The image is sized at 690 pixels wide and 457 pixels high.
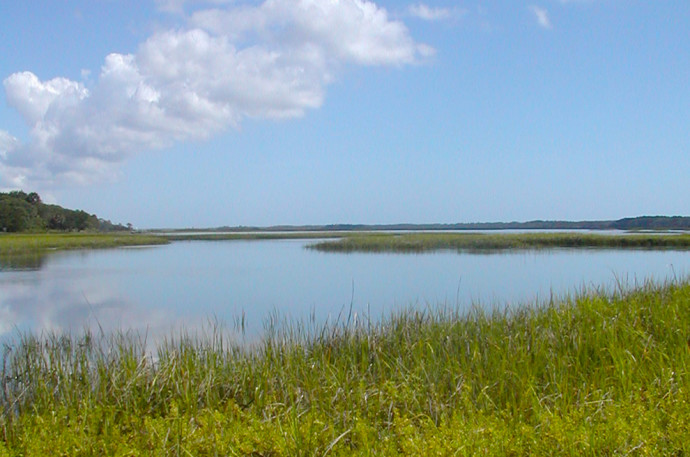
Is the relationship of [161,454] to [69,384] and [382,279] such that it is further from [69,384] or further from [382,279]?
[382,279]

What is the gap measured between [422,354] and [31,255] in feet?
83.5

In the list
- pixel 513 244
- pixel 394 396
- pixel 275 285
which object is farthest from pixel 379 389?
pixel 513 244

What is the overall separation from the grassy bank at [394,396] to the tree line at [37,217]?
54.6 metres

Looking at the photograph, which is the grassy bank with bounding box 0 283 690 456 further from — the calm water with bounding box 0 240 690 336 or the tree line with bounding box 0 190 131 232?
the tree line with bounding box 0 190 131 232

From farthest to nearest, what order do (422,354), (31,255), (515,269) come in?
1. (31,255)
2. (515,269)
3. (422,354)

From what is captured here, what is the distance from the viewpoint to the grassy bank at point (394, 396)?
3006 mm

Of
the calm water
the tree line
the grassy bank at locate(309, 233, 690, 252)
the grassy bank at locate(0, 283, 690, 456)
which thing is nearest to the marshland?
the grassy bank at locate(0, 283, 690, 456)

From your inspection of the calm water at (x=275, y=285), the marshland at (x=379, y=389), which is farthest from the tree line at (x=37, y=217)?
the marshland at (x=379, y=389)

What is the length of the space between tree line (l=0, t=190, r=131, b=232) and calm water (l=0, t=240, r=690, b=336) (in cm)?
3480

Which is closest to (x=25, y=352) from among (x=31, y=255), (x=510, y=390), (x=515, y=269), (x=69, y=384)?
(x=69, y=384)

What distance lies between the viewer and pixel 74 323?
9289mm

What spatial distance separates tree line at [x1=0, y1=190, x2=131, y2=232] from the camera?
5262 centimetres

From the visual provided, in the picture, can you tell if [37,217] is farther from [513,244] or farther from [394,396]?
[394,396]

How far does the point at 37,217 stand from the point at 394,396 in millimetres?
67998
